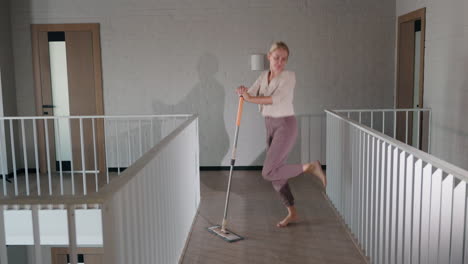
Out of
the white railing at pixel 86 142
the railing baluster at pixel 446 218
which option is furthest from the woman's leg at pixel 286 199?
the white railing at pixel 86 142

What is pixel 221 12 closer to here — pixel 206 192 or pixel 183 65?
pixel 183 65

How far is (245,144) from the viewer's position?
22.5 feet

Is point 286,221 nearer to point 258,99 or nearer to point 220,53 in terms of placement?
point 258,99

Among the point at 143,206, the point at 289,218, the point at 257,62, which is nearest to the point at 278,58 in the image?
the point at 289,218

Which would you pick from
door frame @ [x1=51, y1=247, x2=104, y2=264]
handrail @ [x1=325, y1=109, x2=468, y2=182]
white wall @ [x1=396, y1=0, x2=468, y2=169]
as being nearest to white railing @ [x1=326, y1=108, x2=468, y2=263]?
handrail @ [x1=325, y1=109, x2=468, y2=182]

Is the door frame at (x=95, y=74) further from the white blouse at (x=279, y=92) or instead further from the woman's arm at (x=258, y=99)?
the woman's arm at (x=258, y=99)

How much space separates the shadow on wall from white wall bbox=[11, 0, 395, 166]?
1cm

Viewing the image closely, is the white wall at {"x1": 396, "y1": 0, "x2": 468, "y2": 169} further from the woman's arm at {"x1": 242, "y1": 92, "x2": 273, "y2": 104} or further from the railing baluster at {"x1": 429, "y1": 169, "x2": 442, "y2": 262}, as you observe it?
the railing baluster at {"x1": 429, "y1": 169, "x2": 442, "y2": 262}

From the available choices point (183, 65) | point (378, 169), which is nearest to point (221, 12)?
point (183, 65)

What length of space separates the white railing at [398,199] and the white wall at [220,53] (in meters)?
2.42

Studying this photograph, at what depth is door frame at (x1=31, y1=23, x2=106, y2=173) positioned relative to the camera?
673cm

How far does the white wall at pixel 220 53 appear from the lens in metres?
6.61

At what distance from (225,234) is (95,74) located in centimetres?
378

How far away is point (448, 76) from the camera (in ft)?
16.3
